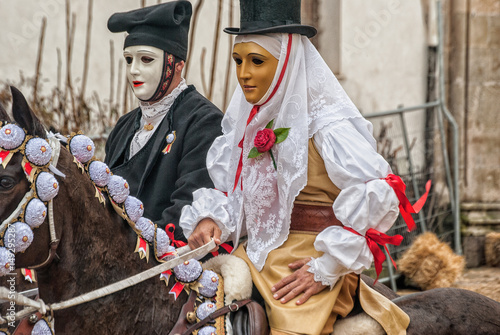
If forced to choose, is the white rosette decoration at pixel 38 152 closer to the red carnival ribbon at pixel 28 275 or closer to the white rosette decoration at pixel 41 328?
the white rosette decoration at pixel 41 328

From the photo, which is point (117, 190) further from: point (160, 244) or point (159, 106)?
point (159, 106)

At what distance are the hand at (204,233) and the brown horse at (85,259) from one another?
30cm

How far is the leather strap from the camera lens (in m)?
2.65

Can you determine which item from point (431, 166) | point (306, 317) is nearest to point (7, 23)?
point (431, 166)

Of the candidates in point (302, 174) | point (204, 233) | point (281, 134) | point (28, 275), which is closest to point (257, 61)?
point (281, 134)

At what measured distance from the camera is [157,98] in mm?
3861

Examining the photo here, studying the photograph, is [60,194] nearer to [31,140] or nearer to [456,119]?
[31,140]

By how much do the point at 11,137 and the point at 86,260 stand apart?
1.77 feet

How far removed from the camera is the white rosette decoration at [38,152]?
2.31 metres

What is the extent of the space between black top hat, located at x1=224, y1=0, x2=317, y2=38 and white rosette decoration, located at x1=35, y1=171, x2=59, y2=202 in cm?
103

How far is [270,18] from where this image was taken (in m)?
2.84

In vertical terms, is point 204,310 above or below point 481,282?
above

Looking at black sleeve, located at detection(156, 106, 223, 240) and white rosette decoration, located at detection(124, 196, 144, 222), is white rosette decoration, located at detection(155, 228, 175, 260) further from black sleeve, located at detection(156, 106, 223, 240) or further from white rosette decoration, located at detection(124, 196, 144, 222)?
black sleeve, located at detection(156, 106, 223, 240)

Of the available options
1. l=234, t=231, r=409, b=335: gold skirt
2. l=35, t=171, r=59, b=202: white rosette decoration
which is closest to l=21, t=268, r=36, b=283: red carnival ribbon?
l=234, t=231, r=409, b=335: gold skirt
